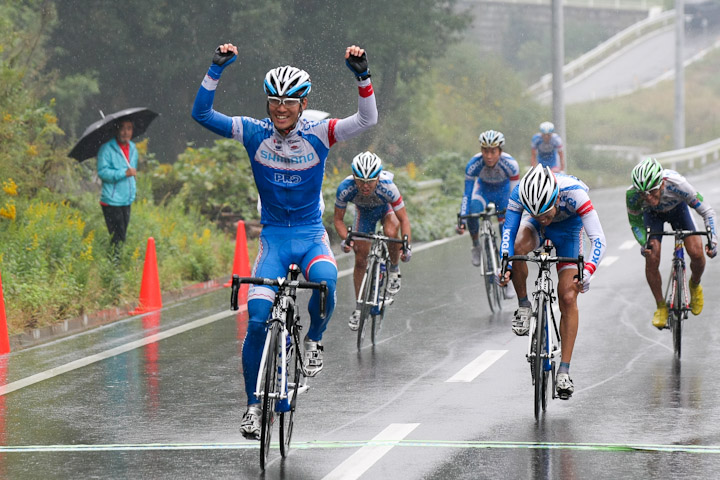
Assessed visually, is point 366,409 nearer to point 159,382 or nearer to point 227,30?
point 159,382

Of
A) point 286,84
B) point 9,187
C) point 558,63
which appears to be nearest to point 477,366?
point 286,84

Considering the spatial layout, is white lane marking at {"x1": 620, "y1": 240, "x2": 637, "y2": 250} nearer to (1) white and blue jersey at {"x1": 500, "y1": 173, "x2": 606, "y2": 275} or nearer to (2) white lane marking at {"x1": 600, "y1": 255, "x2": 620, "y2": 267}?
(2) white lane marking at {"x1": 600, "y1": 255, "x2": 620, "y2": 267}

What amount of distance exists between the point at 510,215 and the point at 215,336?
13.8 ft

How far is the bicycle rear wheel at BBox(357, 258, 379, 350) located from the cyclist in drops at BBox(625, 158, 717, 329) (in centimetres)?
243

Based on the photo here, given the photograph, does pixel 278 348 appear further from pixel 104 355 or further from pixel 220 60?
pixel 104 355

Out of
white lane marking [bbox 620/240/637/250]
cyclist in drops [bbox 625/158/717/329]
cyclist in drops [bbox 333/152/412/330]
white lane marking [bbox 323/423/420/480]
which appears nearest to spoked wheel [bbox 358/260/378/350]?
cyclist in drops [bbox 333/152/412/330]

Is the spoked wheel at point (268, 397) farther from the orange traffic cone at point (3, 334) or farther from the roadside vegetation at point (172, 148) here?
the roadside vegetation at point (172, 148)

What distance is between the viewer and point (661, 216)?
11266 mm

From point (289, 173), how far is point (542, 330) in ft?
6.95

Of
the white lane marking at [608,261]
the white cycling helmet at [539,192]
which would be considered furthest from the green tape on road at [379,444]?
the white lane marking at [608,261]

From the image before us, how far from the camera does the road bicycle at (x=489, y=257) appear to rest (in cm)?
1379

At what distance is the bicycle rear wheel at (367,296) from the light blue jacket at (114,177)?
4714mm

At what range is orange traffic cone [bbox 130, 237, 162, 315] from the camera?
13.9m

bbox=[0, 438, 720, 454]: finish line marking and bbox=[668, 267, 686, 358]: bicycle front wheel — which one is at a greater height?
bbox=[668, 267, 686, 358]: bicycle front wheel
